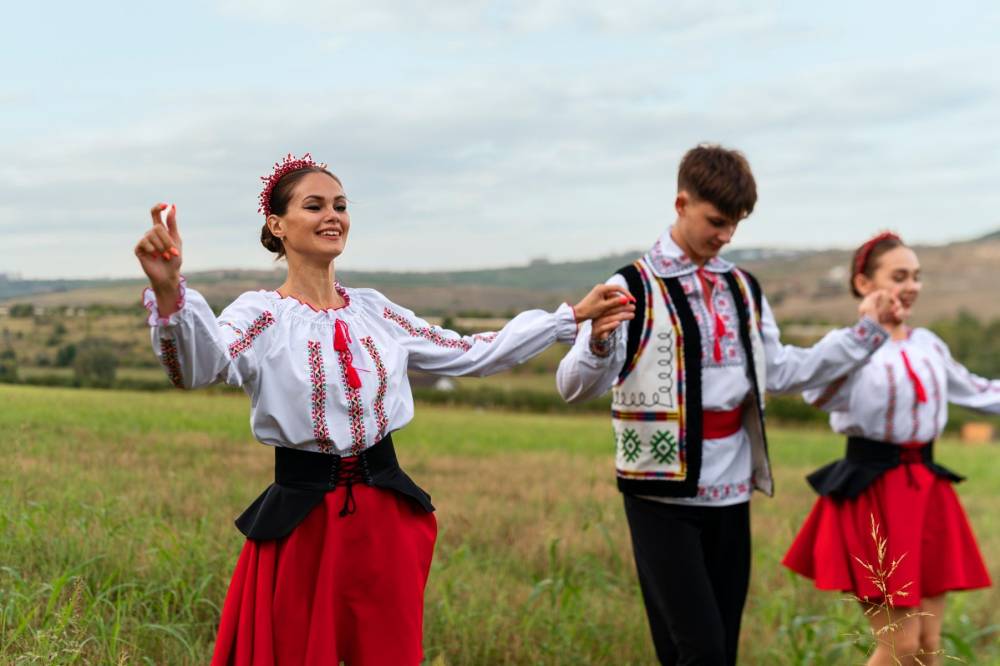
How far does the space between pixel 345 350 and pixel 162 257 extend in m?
0.70

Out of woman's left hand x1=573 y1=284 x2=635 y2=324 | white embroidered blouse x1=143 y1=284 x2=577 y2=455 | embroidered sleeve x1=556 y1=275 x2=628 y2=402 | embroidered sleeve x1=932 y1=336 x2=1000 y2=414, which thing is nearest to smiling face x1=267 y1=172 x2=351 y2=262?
white embroidered blouse x1=143 y1=284 x2=577 y2=455

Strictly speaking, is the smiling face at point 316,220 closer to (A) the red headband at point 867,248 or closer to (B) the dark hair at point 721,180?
(B) the dark hair at point 721,180

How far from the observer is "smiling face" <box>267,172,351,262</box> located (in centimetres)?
334

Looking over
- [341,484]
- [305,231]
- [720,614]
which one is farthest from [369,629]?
[720,614]

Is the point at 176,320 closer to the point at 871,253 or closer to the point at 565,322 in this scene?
the point at 565,322

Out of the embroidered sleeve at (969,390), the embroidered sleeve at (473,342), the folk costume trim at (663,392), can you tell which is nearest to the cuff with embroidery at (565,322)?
the embroidered sleeve at (473,342)

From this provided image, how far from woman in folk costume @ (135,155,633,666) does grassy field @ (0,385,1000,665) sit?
34.9 inches

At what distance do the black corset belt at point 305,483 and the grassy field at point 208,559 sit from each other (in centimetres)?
93

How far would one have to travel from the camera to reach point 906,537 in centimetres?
473

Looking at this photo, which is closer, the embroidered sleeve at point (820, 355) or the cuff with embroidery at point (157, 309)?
the cuff with embroidery at point (157, 309)

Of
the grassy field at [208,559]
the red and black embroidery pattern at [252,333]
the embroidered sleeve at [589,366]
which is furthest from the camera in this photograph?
the grassy field at [208,559]

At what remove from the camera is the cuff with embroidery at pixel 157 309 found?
2840 millimetres

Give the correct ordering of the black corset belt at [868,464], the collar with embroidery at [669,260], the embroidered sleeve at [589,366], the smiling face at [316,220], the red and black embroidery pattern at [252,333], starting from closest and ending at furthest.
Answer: the red and black embroidery pattern at [252,333], the smiling face at [316,220], the embroidered sleeve at [589,366], the collar with embroidery at [669,260], the black corset belt at [868,464]

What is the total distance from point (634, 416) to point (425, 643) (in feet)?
6.08
